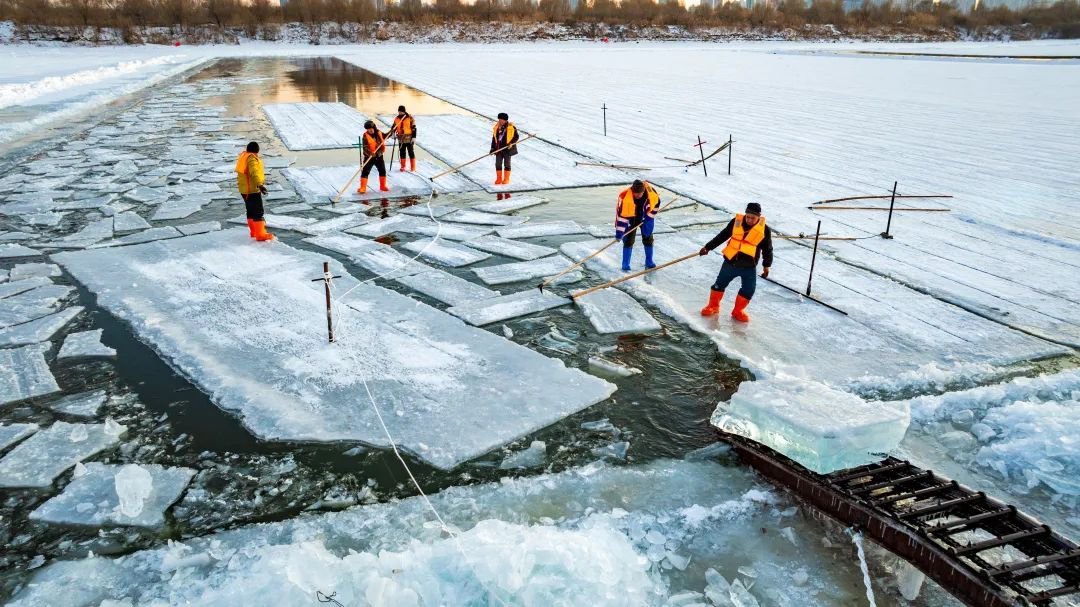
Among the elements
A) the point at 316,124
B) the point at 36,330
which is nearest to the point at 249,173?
the point at 36,330

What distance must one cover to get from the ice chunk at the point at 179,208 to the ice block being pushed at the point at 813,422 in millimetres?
8576

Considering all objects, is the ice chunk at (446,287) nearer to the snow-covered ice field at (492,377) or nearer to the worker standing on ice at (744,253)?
the snow-covered ice field at (492,377)

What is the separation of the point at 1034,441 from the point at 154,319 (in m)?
7.15

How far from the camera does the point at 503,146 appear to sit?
465 inches

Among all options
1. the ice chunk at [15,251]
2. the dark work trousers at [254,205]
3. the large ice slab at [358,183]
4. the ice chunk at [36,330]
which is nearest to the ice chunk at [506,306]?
the dark work trousers at [254,205]

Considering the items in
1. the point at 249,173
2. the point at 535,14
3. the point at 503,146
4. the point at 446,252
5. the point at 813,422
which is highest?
the point at 535,14

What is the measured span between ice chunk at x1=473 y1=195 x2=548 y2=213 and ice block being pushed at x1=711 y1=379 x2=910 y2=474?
21.4 feet

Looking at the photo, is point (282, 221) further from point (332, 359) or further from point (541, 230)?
point (332, 359)

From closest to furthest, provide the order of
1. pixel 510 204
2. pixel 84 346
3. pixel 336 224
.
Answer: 1. pixel 84 346
2. pixel 336 224
3. pixel 510 204

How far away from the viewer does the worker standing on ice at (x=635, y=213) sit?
24.4ft

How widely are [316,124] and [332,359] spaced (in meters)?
13.7

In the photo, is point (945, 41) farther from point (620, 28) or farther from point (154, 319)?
point (154, 319)

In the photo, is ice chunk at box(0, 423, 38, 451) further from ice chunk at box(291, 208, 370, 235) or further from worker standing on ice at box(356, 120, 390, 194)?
worker standing on ice at box(356, 120, 390, 194)

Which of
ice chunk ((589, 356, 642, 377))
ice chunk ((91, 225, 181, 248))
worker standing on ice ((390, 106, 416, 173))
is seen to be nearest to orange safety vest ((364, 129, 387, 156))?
worker standing on ice ((390, 106, 416, 173))
